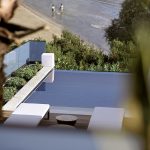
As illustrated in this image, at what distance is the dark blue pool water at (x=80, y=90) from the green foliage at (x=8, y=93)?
1.17 feet

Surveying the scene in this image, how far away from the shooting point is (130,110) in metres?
1.23

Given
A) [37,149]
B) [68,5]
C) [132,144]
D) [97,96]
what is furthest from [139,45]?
[68,5]

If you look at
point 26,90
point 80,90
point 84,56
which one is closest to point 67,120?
point 26,90

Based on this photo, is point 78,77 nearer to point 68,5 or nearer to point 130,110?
point 130,110

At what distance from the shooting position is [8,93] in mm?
9359

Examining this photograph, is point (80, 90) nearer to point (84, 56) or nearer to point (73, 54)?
point (84, 56)

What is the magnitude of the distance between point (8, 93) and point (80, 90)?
8.03 feet

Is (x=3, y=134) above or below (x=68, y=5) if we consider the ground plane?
below

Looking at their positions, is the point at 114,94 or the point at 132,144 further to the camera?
the point at 114,94

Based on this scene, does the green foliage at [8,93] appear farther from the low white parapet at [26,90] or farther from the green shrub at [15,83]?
the green shrub at [15,83]

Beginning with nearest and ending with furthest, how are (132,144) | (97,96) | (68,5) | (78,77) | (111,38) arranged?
(132,144) → (97,96) → (78,77) → (111,38) → (68,5)

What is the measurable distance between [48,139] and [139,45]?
10.7ft

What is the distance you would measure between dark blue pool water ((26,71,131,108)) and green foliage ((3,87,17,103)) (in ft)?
1.17

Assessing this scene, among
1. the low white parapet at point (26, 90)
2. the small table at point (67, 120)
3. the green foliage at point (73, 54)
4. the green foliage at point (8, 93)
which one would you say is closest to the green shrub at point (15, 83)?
the low white parapet at point (26, 90)
